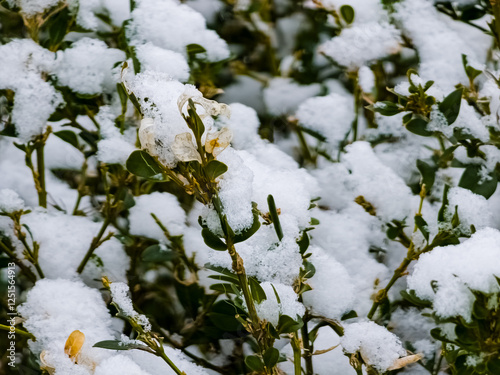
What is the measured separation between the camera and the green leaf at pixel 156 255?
2.96 feet

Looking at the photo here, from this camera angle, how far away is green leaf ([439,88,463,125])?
78 cm

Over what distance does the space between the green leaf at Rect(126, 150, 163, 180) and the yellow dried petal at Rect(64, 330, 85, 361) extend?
0.21m

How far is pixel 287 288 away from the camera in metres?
0.68

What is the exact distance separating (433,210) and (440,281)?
0.33m

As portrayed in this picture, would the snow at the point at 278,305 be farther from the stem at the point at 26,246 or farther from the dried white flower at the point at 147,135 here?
the stem at the point at 26,246

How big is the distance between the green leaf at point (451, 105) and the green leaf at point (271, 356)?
0.38 m

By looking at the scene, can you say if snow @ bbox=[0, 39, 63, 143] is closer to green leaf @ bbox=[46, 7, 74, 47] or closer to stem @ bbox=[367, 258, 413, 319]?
green leaf @ bbox=[46, 7, 74, 47]

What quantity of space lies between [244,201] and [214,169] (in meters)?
0.06

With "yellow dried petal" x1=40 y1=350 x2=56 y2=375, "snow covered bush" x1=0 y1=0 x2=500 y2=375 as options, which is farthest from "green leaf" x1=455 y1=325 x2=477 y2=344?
"yellow dried petal" x1=40 y1=350 x2=56 y2=375

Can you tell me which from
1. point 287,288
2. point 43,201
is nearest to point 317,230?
point 287,288

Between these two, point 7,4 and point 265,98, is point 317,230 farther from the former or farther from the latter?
point 7,4

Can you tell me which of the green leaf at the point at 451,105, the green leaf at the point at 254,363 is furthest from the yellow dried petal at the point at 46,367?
the green leaf at the point at 451,105

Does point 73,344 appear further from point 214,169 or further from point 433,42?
point 433,42

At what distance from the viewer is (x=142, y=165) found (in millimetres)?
582
